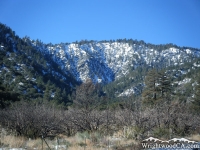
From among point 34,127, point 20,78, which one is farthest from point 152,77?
point 20,78

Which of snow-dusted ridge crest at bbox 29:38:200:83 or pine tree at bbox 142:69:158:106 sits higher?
snow-dusted ridge crest at bbox 29:38:200:83

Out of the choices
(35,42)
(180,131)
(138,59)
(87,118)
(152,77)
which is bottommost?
(180,131)

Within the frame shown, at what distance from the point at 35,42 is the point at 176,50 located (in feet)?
445

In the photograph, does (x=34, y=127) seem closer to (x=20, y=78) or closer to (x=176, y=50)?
(x=20, y=78)

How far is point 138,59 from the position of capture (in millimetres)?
182500

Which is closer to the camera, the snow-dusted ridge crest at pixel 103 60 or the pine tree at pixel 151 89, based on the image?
the pine tree at pixel 151 89

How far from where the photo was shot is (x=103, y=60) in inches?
7731

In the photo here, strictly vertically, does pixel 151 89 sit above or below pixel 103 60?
below

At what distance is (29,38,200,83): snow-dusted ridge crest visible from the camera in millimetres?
168125

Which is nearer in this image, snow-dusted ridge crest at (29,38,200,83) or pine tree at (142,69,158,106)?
pine tree at (142,69,158,106)

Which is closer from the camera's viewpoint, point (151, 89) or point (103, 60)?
point (151, 89)

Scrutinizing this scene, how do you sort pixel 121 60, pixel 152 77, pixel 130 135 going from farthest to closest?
pixel 121 60, pixel 152 77, pixel 130 135

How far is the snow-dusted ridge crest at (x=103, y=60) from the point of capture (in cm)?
16812

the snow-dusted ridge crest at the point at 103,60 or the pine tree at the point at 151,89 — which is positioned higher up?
the snow-dusted ridge crest at the point at 103,60
